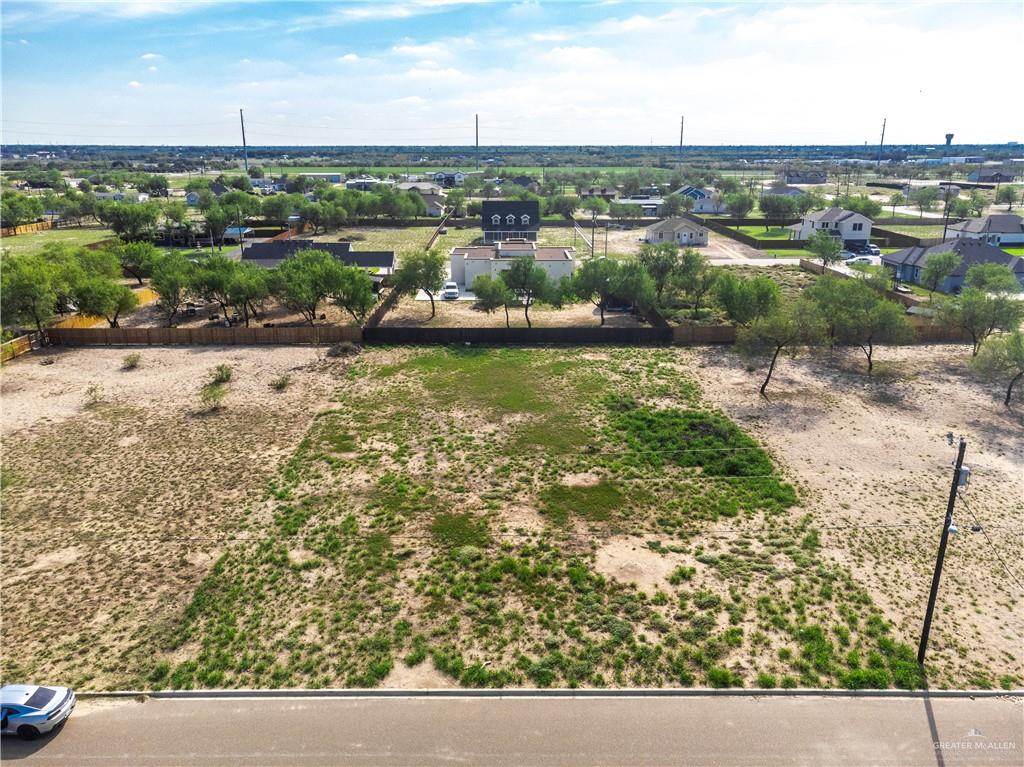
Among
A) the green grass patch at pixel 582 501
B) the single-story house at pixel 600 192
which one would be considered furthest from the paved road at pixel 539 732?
the single-story house at pixel 600 192

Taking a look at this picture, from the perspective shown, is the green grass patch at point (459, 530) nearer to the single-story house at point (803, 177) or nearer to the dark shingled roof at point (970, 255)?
the dark shingled roof at point (970, 255)

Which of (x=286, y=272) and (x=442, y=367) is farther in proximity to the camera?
(x=286, y=272)

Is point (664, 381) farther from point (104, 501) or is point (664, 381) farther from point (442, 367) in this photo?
point (104, 501)

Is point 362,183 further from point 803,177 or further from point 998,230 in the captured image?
point 998,230

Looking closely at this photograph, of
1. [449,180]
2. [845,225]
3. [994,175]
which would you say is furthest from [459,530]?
[994,175]

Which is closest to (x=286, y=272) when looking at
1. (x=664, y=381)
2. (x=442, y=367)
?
(x=442, y=367)

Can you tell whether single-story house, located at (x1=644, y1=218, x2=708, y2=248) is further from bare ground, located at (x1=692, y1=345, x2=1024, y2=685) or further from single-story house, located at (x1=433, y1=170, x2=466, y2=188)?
single-story house, located at (x1=433, y1=170, x2=466, y2=188)
